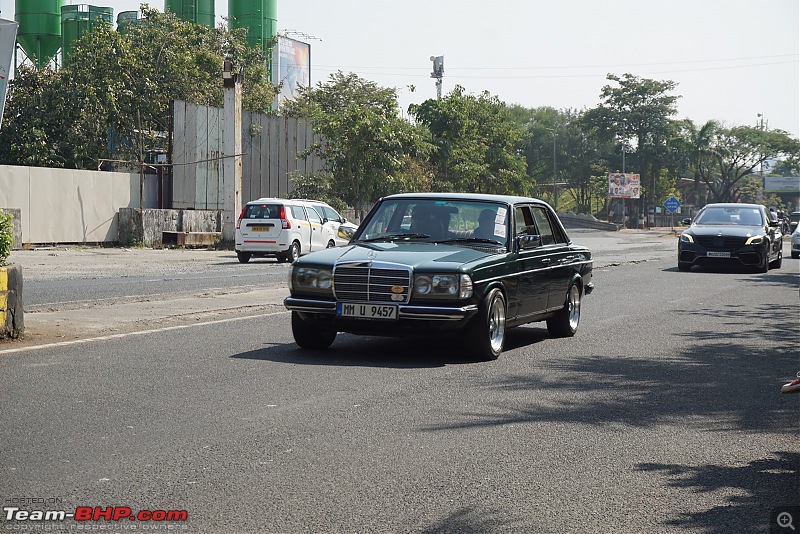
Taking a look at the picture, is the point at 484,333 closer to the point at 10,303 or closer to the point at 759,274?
the point at 10,303

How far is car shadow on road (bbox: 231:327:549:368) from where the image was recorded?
376 inches

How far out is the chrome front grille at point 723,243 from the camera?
24.4 metres

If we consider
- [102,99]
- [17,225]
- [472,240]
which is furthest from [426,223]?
[102,99]

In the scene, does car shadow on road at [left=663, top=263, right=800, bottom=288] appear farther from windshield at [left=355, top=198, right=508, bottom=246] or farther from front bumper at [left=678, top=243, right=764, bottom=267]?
windshield at [left=355, top=198, right=508, bottom=246]

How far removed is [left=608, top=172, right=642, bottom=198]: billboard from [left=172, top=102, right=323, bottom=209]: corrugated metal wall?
187 ft

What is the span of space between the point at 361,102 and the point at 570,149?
49.8 metres

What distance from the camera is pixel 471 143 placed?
6328 cm

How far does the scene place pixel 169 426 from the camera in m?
6.51

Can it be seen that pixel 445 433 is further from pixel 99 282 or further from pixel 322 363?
pixel 99 282

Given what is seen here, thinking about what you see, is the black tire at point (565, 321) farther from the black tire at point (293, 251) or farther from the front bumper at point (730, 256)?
the black tire at point (293, 251)

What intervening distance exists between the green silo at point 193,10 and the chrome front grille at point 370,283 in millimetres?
78701

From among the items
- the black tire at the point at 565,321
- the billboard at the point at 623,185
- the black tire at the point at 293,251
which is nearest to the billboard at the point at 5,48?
the black tire at the point at 565,321

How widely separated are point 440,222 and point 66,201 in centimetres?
2681

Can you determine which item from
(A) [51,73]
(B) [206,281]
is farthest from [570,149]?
(B) [206,281]
